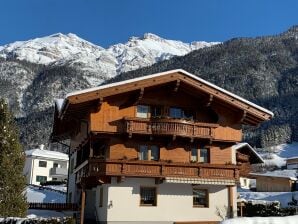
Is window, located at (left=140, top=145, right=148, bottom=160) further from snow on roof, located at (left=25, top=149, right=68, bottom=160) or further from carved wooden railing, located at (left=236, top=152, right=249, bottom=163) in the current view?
snow on roof, located at (left=25, top=149, right=68, bottom=160)

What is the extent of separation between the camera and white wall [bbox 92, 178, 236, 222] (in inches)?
998

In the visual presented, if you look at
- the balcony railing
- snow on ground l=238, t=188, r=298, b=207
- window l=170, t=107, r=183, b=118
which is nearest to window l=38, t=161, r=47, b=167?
the balcony railing

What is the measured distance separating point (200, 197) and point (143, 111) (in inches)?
232

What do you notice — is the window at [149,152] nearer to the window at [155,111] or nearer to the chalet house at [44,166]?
the window at [155,111]

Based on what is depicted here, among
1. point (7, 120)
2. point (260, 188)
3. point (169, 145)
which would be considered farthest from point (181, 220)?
point (260, 188)

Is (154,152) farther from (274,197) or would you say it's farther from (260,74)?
(260,74)

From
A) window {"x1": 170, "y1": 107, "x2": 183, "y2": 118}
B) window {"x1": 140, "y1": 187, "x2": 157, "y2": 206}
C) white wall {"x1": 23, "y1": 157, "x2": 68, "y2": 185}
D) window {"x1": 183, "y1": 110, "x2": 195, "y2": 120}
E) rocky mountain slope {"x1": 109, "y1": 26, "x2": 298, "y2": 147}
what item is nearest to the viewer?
window {"x1": 140, "y1": 187, "x2": 157, "y2": 206}

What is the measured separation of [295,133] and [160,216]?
131697 millimetres

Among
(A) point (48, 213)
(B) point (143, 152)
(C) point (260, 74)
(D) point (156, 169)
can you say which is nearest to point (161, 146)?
(B) point (143, 152)

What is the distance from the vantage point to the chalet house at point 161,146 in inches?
1003

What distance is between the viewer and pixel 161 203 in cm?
2614

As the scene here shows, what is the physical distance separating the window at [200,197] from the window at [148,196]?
2.42 metres

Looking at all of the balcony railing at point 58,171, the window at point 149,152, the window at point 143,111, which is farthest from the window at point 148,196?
the balcony railing at point 58,171

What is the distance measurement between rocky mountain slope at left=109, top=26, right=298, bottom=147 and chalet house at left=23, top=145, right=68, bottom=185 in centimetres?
7386
